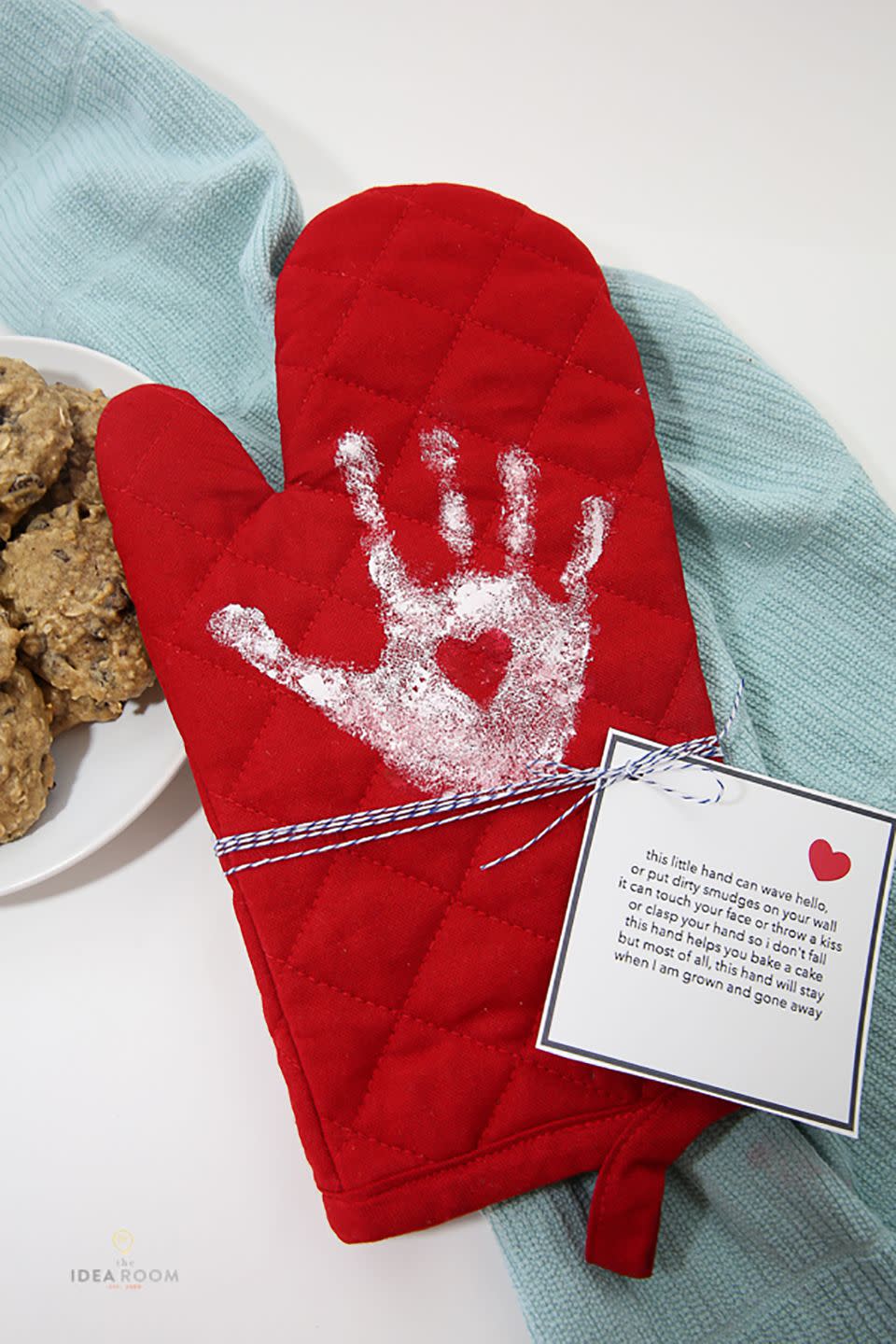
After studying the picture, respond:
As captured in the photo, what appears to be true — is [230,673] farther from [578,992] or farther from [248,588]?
[578,992]

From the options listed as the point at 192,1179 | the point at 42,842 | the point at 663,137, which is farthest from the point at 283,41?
the point at 192,1179

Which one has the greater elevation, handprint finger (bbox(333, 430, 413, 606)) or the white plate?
handprint finger (bbox(333, 430, 413, 606))

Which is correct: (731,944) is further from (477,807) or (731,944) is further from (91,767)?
(91,767)

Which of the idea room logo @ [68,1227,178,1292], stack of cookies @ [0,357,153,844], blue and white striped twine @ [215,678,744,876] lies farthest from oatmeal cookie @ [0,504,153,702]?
the idea room logo @ [68,1227,178,1292]

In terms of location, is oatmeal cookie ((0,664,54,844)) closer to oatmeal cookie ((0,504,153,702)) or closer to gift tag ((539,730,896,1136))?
oatmeal cookie ((0,504,153,702))

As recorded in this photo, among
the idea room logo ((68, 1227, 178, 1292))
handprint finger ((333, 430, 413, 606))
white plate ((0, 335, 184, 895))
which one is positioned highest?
handprint finger ((333, 430, 413, 606))

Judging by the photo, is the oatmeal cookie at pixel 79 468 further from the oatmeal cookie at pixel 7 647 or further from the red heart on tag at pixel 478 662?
the red heart on tag at pixel 478 662
